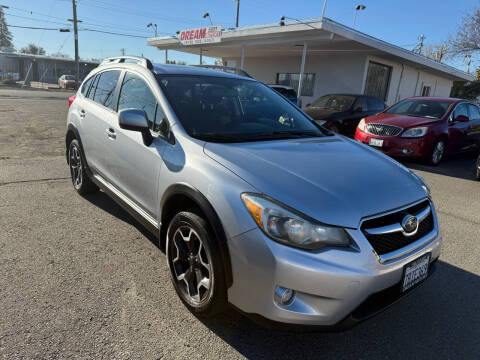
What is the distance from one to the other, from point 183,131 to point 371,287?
5.23 feet

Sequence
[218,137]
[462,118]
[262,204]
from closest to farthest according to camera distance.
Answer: [262,204]
[218,137]
[462,118]

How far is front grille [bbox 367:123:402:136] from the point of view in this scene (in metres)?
7.35

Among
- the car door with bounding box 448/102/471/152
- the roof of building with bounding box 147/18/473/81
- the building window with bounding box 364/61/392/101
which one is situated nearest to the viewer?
A: the car door with bounding box 448/102/471/152

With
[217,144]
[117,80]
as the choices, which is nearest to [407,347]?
[217,144]

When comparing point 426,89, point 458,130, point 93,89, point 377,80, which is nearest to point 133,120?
point 93,89

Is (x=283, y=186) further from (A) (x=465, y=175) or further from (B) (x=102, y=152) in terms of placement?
(A) (x=465, y=175)

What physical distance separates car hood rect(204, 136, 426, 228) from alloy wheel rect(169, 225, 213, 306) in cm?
56

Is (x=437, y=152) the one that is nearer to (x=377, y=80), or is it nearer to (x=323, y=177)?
(x=323, y=177)

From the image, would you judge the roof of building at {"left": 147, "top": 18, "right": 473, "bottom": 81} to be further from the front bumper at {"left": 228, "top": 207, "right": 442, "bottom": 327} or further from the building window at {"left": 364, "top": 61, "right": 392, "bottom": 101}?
the front bumper at {"left": 228, "top": 207, "right": 442, "bottom": 327}

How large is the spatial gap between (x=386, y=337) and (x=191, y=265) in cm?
138

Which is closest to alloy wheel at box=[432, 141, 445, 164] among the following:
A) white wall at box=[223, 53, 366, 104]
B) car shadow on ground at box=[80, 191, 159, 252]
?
car shadow on ground at box=[80, 191, 159, 252]

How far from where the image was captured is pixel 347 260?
5.78 feet

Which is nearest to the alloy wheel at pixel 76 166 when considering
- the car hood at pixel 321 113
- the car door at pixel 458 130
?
the car hood at pixel 321 113

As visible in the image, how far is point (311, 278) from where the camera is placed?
5.68 ft
